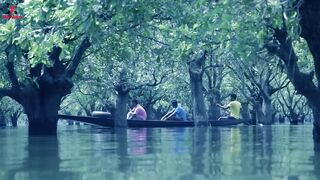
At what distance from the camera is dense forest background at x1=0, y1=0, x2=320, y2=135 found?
8.19 m

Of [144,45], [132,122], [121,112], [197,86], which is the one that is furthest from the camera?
[121,112]

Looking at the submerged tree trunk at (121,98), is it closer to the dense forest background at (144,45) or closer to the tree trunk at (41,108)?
the dense forest background at (144,45)

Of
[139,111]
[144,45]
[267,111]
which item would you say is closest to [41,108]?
[144,45]

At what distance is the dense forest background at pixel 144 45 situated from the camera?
8.19m

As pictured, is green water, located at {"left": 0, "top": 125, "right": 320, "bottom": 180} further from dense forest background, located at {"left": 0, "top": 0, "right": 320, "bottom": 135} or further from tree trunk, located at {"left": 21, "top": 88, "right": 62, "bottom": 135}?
tree trunk, located at {"left": 21, "top": 88, "right": 62, "bottom": 135}

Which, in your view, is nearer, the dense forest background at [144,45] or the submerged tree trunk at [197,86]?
the dense forest background at [144,45]

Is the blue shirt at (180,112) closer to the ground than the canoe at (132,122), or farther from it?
farther from it

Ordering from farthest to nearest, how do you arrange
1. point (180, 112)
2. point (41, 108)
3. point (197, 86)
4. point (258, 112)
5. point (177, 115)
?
point (258, 112)
point (197, 86)
point (177, 115)
point (180, 112)
point (41, 108)

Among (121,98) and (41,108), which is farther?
(121,98)

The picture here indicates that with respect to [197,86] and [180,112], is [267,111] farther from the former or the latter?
[180,112]

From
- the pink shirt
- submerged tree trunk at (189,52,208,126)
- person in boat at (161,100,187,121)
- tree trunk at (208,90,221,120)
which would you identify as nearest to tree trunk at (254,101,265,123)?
tree trunk at (208,90,221,120)

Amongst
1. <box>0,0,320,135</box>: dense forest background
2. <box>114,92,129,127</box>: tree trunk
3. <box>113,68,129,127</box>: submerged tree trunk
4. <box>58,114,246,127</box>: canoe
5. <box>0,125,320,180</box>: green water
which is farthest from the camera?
<box>113,68,129,127</box>: submerged tree trunk

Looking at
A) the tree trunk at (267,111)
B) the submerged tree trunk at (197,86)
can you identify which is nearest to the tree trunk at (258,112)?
the tree trunk at (267,111)

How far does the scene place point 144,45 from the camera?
2133 centimetres
